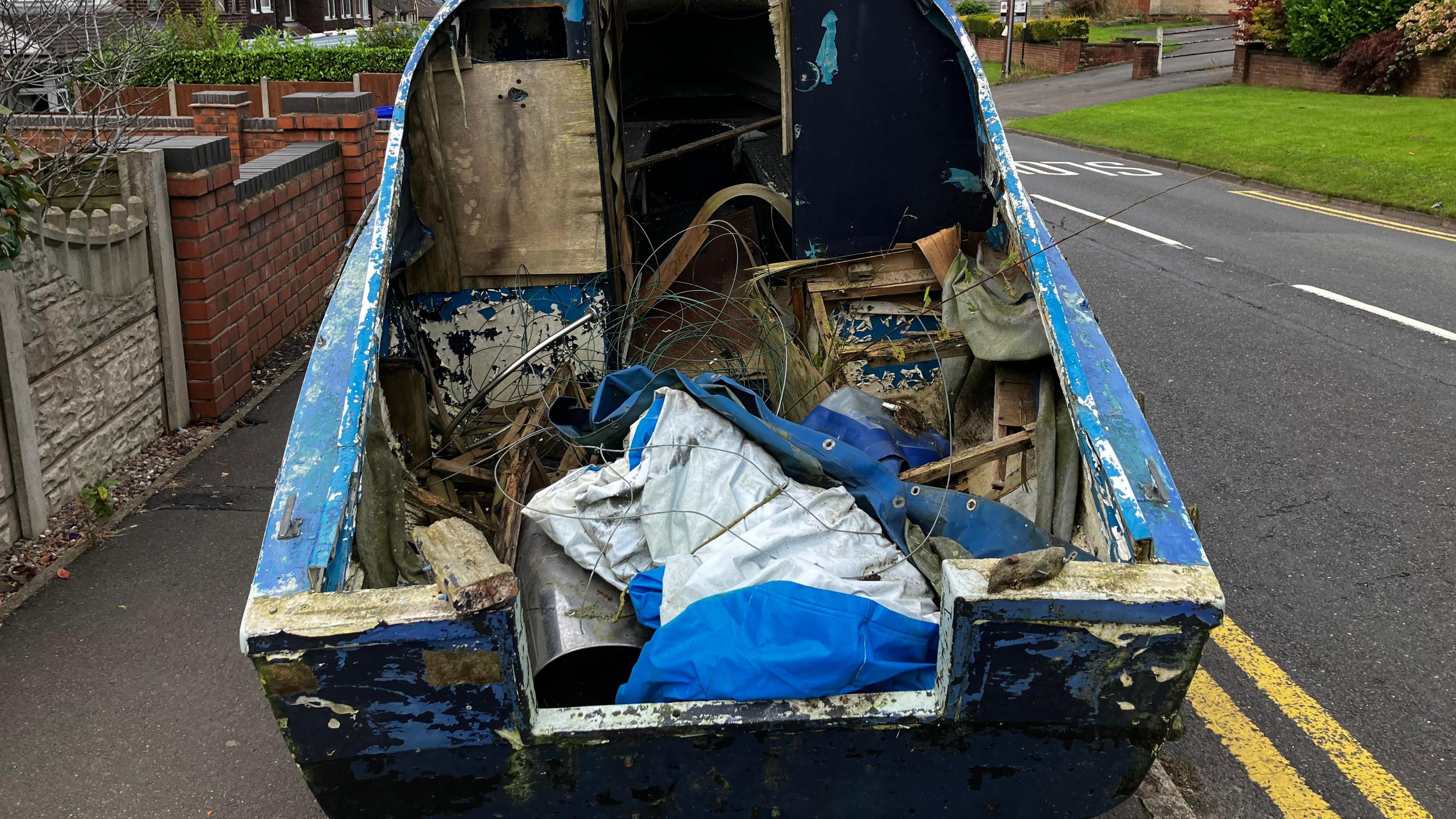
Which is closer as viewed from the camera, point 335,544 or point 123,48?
point 335,544

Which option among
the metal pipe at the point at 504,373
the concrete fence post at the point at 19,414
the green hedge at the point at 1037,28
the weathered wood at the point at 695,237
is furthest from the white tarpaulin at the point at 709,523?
the green hedge at the point at 1037,28

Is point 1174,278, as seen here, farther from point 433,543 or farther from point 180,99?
point 180,99

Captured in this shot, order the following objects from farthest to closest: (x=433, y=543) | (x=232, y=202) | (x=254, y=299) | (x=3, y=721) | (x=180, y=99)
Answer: (x=180, y=99) → (x=254, y=299) → (x=232, y=202) → (x=3, y=721) → (x=433, y=543)

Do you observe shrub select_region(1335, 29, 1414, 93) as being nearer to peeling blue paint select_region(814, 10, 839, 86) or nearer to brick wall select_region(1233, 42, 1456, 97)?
brick wall select_region(1233, 42, 1456, 97)

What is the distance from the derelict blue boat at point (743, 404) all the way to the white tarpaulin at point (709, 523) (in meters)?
0.11

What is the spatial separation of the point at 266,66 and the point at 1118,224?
1117cm

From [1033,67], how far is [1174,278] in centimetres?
2913

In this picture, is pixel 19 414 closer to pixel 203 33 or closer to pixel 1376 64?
pixel 203 33

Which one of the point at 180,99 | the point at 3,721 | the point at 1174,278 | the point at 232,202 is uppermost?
the point at 180,99

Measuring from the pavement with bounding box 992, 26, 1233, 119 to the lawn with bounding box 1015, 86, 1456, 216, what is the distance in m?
1.64

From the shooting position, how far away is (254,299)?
653cm

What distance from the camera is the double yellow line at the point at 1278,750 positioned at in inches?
123

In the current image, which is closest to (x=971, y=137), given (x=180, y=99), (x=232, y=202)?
(x=232, y=202)

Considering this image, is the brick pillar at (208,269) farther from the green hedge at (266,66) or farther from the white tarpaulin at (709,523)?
the green hedge at (266,66)
